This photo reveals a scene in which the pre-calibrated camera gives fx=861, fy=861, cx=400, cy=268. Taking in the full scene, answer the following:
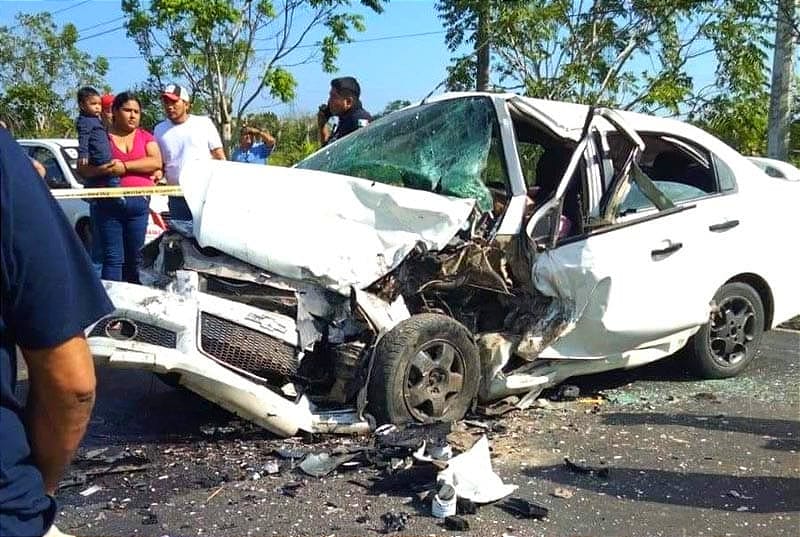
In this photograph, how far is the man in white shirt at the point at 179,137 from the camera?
7016 mm

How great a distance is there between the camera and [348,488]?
3852mm

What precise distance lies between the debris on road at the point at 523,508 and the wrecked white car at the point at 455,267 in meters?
0.84

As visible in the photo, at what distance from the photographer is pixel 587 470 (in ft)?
13.5

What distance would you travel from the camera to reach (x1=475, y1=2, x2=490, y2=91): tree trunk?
11680 mm

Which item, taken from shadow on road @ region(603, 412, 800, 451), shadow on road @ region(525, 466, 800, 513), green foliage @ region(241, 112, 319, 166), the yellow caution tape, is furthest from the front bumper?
green foliage @ region(241, 112, 319, 166)

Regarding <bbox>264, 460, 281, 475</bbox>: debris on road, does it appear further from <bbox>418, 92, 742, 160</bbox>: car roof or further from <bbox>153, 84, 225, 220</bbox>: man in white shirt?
<bbox>153, 84, 225, 220</bbox>: man in white shirt

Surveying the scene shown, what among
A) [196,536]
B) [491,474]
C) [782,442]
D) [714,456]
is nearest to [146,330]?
[196,536]

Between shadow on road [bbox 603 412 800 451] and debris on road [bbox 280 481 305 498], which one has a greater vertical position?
debris on road [bbox 280 481 305 498]

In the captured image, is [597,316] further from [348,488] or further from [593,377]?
[348,488]

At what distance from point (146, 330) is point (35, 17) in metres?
26.0

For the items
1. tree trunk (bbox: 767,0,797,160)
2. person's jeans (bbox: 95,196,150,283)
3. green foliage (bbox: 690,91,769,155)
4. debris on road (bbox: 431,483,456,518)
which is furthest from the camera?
green foliage (bbox: 690,91,769,155)

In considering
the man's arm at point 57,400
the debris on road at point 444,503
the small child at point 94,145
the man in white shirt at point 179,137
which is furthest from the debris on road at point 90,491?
the man in white shirt at point 179,137

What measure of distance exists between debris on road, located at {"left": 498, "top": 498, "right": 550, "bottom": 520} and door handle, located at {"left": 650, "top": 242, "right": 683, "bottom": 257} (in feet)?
6.32

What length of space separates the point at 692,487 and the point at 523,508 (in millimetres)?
879
